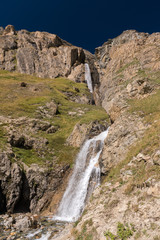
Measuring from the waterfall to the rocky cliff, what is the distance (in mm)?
1666

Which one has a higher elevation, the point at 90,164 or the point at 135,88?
the point at 135,88

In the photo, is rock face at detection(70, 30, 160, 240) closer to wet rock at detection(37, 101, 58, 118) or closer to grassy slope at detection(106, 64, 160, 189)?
grassy slope at detection(106, 64, 160, 189)

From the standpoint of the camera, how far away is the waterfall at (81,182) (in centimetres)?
2180

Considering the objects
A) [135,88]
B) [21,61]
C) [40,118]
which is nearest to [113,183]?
[135,88]

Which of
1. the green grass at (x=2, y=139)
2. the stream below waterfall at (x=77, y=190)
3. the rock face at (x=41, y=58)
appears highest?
the rock face at (x=41, y=58)

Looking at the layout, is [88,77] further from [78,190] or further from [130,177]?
[130,177]

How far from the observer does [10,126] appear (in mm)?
33688

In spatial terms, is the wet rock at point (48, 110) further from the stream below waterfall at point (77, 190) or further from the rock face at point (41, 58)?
the rock face at point (41, 58)

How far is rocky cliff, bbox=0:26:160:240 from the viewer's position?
10727 mm

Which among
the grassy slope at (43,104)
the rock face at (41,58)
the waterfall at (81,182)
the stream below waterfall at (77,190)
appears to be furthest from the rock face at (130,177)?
the rock face at (41,58)

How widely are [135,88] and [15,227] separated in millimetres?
27858

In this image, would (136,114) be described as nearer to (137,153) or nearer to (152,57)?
(137,153)

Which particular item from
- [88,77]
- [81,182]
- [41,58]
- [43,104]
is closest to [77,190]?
[81,182]

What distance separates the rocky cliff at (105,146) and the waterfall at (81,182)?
1666 millimetres
